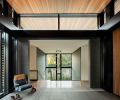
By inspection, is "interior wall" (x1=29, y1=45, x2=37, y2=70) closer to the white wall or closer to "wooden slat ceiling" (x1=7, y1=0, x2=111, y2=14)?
the white wall

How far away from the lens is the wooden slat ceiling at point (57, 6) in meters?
7.07

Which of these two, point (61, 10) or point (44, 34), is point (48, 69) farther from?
point (61, 10)

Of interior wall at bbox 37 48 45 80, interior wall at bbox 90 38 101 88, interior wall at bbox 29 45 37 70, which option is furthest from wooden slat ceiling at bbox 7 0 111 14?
interior wall at bbox 37 48 45 80

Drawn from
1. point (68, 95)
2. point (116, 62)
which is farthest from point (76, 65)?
point (68, 95)

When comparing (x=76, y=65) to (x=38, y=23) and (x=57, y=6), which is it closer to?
(x=38, y=23)

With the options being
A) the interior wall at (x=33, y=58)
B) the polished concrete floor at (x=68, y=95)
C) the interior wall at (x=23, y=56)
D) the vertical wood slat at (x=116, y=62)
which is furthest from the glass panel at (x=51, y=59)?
the vertical wood slat at (x=116, y=62)

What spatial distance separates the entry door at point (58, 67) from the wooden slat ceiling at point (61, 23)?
379 inches

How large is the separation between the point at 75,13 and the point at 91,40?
177 cm

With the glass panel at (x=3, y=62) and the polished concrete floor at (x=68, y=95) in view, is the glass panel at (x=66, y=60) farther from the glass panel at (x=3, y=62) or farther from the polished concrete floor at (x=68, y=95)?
the glass panel at (x=3, y=62)

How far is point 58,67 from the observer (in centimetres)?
1942

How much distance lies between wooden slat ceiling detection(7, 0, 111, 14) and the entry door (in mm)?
10891

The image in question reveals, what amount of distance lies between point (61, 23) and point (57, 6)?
1936 millimetres

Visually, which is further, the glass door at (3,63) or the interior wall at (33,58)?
the interior wall at (33,58)

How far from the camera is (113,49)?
334 inches
